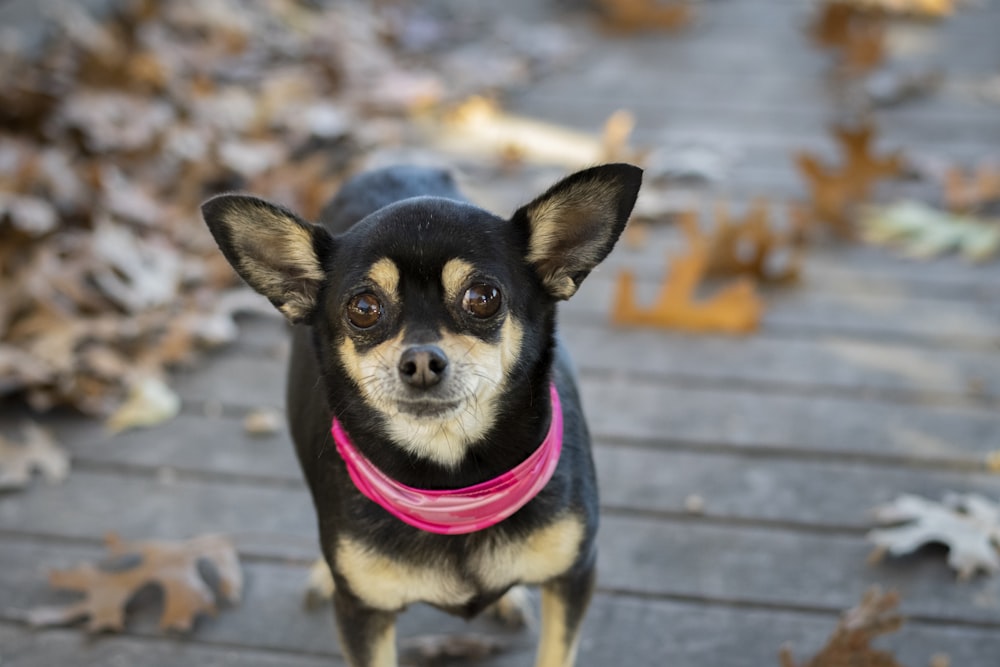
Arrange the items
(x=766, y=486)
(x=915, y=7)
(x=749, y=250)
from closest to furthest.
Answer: (x=766, y=486), (x=749, y=250), (x=915, y=7)

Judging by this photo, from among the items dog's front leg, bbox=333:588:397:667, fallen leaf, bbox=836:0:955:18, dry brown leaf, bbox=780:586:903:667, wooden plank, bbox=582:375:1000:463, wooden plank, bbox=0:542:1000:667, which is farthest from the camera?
fallen leaf, bbox=836:0:955:18

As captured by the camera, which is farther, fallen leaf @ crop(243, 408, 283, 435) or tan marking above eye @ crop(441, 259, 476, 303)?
fallen leaf @ crop(243, 408, 283, 435)

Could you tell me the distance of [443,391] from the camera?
1.94 meters

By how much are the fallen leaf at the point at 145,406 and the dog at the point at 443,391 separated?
143 centimetres

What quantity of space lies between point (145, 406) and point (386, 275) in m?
1.79

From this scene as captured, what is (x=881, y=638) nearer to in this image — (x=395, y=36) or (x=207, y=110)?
(x=207, y=110)

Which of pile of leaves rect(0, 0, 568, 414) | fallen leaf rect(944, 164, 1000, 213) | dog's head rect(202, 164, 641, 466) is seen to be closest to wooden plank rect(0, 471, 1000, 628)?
pile of leaves rect(0, 0, 568, 414)

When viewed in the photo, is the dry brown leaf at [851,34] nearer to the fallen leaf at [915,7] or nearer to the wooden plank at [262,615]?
the fallen leaf at [915,7]

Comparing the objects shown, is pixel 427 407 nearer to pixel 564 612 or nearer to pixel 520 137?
pixel 564 612

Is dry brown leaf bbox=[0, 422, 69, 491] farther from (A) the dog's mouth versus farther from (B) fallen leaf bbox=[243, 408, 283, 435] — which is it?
(A) the dog's mouth

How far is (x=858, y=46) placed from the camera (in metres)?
5.61

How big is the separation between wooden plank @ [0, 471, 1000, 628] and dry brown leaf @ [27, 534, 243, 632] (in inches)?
4.0

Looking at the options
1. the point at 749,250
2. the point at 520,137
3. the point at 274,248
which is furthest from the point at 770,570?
the point at 520,137

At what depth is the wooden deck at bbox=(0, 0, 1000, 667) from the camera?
2594 mm
